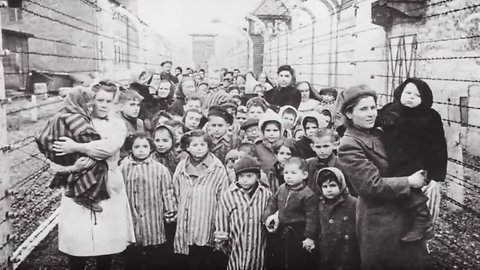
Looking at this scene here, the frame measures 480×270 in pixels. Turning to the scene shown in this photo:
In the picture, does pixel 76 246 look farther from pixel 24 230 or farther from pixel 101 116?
pixel 24 230

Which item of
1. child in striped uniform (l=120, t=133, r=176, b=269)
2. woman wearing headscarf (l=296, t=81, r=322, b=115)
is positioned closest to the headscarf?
child in striped uniform (l=120, t=133, r=176, b=269)

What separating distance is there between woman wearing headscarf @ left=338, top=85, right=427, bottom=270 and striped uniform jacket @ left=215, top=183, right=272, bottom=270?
745 mm

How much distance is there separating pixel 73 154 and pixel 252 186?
97 centimetres

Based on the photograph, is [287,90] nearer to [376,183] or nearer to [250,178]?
[250,178]

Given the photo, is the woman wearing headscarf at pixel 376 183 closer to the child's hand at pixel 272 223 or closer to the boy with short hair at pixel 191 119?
the child's hand at pixel 272 223

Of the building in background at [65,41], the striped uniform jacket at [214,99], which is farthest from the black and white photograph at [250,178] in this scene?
the building in background at [65,41]

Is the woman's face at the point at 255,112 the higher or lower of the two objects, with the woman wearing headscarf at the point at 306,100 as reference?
lower

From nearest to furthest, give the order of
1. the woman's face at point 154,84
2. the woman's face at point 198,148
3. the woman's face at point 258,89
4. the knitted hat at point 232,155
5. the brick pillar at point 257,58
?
the woman's face at point 198,148 → the knitted hat at point 232,155 → the woman's face at point 154,84 → the woman's face at point 258,89 → the brick pillar at point 257,58

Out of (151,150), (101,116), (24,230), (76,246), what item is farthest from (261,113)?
(24,230)

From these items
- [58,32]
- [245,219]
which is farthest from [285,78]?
[58,32]

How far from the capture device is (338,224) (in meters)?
2.54

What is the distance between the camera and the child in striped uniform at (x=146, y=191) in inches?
126

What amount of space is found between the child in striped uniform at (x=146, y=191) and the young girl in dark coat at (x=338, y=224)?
1.08 metres

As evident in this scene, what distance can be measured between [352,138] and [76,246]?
158cm
